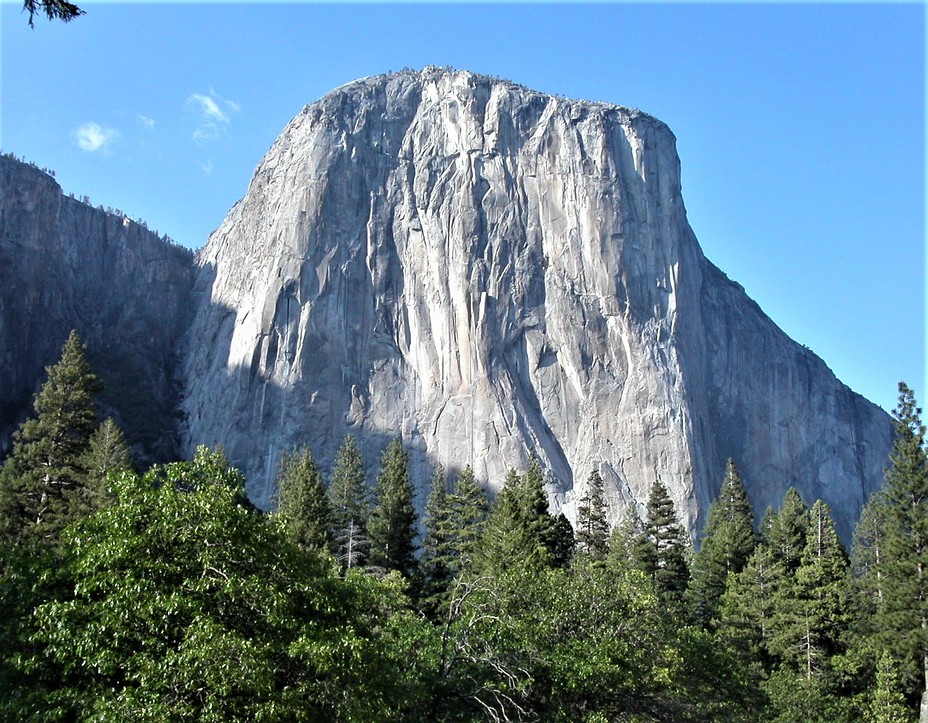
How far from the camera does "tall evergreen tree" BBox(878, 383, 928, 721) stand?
3544cm

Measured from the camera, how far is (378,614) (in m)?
20.7

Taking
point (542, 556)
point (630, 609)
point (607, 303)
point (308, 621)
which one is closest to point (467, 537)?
point (542, 556)

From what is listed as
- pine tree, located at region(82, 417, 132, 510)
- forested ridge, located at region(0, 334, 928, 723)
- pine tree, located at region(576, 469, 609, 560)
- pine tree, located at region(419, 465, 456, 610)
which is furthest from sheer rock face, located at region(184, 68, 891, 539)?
pine tree, located at region(82, 417, 132, 510)

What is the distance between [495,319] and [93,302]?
46513 millimetres

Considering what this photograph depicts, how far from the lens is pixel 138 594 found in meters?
14.4

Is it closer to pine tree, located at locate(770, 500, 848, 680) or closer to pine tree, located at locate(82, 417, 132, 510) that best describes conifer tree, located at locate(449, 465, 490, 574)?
pine tree, located at locate(770, 500, 848, 680)

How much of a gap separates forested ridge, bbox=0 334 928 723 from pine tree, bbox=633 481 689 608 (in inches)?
12.1

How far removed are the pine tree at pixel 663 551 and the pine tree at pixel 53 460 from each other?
24.6 m

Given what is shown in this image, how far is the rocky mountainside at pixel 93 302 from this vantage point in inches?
3875

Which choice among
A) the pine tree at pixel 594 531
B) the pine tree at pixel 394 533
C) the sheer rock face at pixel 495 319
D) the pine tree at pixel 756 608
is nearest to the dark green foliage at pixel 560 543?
the pine tree at pixel 594 531

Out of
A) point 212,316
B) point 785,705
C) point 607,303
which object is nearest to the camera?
point 785,705

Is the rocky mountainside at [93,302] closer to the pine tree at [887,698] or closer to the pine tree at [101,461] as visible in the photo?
the pine tree at [101,461]

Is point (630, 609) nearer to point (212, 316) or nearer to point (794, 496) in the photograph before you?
point (794, 496)

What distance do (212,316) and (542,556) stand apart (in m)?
82.2
